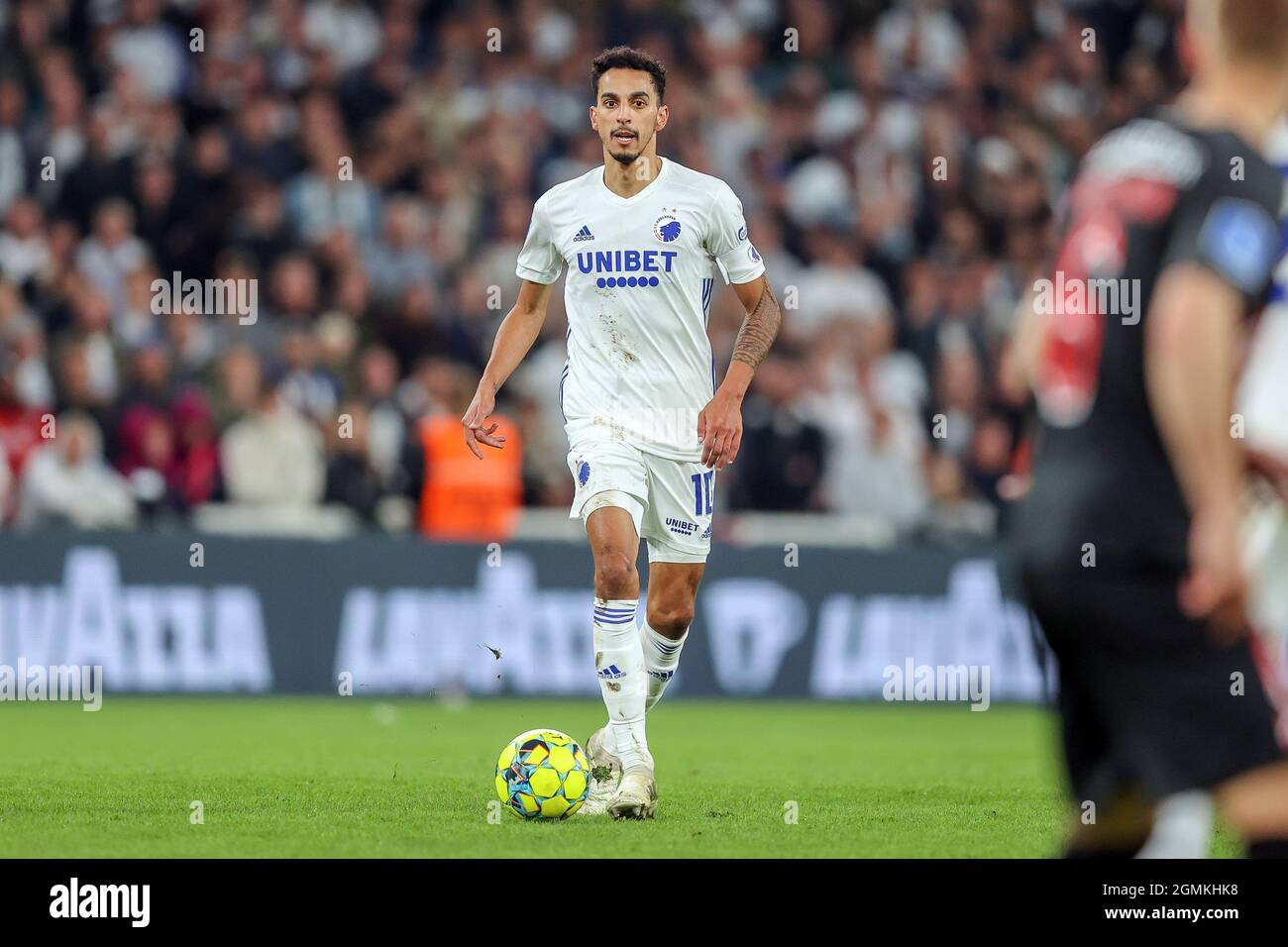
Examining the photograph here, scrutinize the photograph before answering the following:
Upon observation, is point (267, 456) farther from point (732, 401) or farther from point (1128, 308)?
point (1128, 308)

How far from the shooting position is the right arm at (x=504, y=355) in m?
8.46

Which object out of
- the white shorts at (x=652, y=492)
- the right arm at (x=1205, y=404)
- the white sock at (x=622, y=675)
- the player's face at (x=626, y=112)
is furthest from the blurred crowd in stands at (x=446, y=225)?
the right arm at (x=1205, y=404)

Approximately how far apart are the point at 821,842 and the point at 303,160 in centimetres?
1226

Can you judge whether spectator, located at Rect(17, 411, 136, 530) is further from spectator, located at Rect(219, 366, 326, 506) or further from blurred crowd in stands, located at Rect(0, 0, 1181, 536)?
spectator, located at Rect(219, 366, 326, 506)

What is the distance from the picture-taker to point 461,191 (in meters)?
18.2

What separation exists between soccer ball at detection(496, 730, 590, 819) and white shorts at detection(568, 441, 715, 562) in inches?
38.2

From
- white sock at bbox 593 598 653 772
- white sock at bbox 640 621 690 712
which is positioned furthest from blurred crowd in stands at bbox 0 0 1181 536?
white sock at bbox 593 598 653 772

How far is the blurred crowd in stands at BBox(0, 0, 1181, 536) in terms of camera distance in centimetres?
1562

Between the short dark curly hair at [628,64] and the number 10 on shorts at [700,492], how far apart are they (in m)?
1.62

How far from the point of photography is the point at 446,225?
18.1m

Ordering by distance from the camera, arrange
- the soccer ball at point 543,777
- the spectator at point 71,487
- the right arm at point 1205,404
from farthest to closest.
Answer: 1. the spectator at point 71,487
2. the soccer ball at point 543,777
3. the right arm at point 1205,404

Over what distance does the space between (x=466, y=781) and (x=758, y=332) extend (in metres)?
2.65

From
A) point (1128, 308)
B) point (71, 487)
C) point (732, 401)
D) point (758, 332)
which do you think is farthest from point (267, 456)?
point (1128, 308)

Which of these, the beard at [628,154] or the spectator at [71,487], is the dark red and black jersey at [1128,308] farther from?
the spectator at [71,487]
